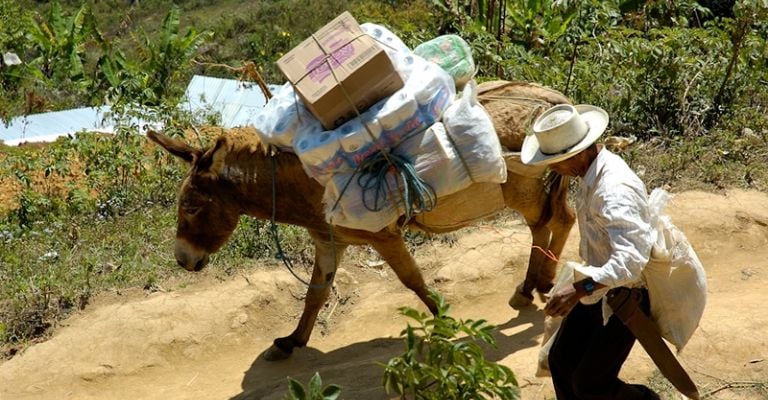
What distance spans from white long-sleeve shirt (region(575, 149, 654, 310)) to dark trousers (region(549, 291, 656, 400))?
27 cm

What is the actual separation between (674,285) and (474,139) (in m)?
1.52

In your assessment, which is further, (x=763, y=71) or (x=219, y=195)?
(x=763, y=71)

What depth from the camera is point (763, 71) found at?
922 cm

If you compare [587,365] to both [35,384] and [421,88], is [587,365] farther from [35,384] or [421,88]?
[35,384]

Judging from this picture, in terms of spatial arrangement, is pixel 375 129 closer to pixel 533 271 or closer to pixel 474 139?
pixel 474 139

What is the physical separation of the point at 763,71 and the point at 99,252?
652 centimetres

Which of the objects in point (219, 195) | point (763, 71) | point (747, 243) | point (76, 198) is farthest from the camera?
point (763, 71)

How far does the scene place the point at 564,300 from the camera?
3791 millimetres

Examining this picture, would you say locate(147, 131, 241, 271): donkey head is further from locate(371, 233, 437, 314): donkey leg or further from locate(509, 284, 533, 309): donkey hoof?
locate(509, 284, 533, 309): donkey hoof

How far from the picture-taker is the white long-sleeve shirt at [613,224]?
12.1 feet

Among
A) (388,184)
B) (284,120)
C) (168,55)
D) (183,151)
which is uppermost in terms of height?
(284,120)

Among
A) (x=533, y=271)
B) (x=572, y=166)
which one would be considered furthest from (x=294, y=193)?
(x=572, y=166)

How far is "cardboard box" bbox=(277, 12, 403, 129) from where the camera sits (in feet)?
16.4

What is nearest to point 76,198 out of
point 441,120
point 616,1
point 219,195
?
point 219,195
